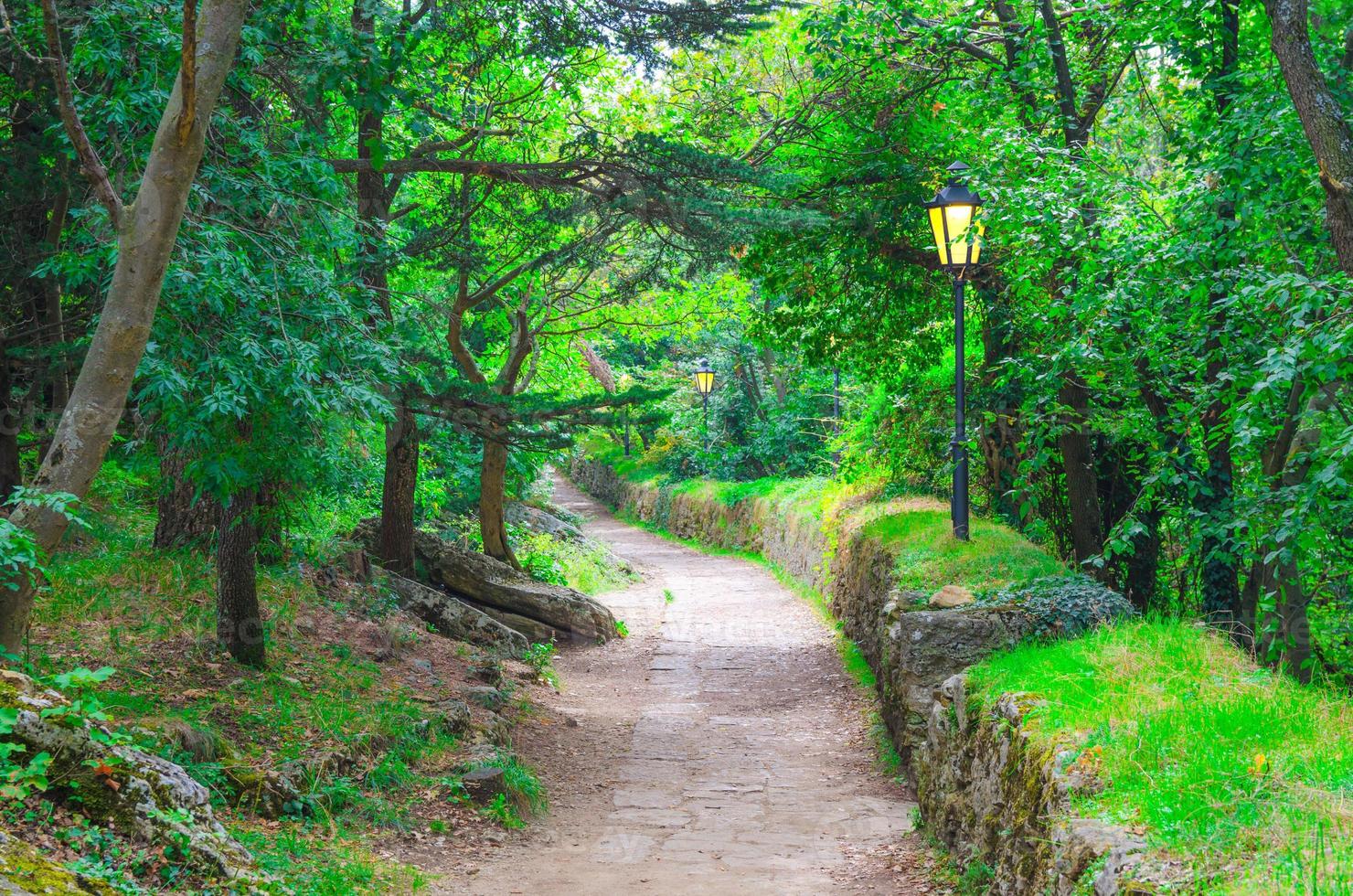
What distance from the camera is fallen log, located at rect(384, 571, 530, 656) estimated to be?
11.6m

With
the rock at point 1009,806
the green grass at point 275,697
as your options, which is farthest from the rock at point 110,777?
the rock at point 1009,806

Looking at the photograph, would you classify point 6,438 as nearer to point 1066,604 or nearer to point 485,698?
point 485,698

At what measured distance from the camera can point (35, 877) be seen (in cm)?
304

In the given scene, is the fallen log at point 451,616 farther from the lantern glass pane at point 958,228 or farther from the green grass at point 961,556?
the lantern glass pane at point 958,228

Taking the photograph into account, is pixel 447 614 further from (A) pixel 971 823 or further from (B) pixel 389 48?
(A) pixel 971 823

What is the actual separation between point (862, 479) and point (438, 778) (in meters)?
9.98

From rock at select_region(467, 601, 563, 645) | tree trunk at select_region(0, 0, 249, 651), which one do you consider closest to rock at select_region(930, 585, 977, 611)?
tree trunk at select_region(0, 0, 249, 651)

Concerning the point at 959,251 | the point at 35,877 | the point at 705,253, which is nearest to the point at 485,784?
the point at 35,877

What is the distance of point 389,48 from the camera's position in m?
6.92

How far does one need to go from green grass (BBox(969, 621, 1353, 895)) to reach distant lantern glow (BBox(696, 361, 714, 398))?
838 inches

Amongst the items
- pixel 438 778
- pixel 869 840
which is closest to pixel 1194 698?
pixel 869 840

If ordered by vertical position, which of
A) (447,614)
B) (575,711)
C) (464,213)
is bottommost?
(575,711)

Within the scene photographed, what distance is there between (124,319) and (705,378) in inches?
876

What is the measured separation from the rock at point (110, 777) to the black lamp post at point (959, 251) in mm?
7069
